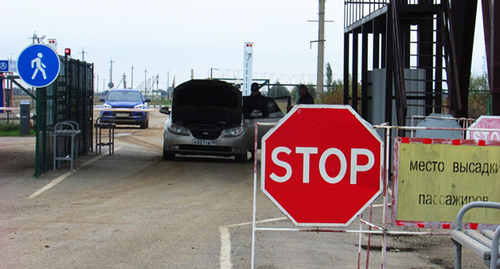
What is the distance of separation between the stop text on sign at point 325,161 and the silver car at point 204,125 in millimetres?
10785

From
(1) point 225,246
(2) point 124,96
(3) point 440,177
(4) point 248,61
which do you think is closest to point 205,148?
(1) point 225,246

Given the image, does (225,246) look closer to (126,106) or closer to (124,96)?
(126,106)

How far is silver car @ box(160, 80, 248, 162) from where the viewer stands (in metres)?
17.0

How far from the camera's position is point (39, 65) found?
13.2 m

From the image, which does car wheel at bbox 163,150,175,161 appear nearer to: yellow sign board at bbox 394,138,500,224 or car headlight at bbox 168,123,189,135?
car headlight at bbox 168,123,189,135

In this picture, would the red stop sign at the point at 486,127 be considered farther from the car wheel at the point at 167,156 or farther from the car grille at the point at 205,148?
the car wheel at the point at 167,156

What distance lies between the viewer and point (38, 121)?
43.8ft

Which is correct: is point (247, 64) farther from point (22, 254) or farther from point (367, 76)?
point (22, 254)

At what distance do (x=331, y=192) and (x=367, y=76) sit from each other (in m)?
11.7

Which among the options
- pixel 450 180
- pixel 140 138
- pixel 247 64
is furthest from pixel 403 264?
pixel 247 64

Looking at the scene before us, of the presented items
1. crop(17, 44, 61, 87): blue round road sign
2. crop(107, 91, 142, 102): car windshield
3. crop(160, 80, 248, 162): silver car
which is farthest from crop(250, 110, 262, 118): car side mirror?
crop(107, 91, 142, 102): car windshield

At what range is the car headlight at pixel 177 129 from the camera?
1702 centimetres

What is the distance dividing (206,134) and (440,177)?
36.2 ft

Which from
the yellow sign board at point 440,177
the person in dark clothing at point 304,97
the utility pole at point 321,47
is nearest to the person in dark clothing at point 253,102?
the person in dark clothing at point 304,97
